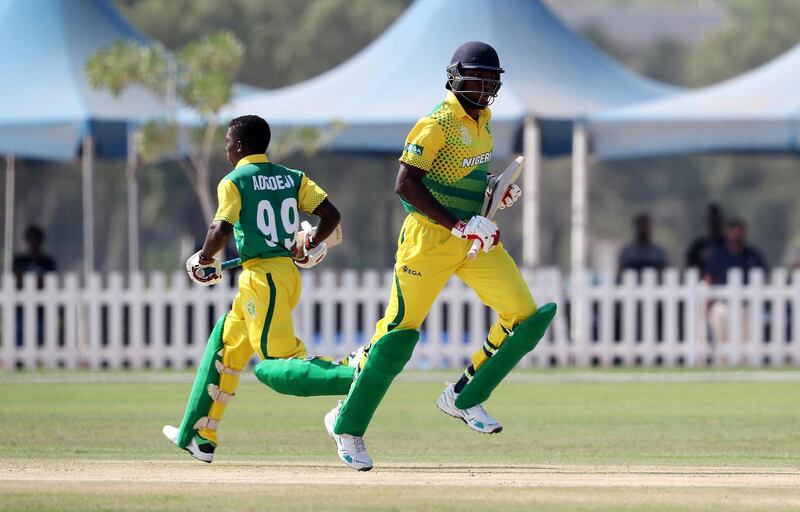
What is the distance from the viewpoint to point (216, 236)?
8.59 m

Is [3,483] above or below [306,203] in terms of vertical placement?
below

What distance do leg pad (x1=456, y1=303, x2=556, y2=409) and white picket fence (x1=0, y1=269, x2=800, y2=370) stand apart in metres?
9.27

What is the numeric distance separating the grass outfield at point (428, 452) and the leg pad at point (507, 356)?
0.38 m

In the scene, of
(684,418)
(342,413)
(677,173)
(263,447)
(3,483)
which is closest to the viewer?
(3,483)

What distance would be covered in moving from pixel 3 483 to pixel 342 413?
67.0 inches

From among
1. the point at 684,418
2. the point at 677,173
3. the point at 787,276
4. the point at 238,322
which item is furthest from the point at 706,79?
the point at 238,322

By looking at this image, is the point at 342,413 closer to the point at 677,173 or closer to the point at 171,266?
the point at 171,266

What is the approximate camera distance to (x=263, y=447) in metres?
10.2

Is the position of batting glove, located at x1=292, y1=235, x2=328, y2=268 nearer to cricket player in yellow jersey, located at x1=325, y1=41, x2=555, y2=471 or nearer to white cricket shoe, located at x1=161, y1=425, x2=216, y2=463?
cricket player in yellow jersey, located at x1=325, y1=41, x2=555, y2=471

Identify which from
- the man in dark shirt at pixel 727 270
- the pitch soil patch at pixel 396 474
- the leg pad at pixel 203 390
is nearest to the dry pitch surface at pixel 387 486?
the pitch soil patch at pixel 396 474

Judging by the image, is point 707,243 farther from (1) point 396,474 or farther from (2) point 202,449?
(1) point 396,474

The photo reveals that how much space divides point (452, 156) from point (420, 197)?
1.10 ft

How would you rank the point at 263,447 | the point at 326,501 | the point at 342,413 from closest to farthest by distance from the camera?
the point at 326,501 < the point at 342,413 < the point at 263,447

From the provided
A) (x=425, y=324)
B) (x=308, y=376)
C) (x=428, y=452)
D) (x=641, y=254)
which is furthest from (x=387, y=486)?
(x=641, y=254)
